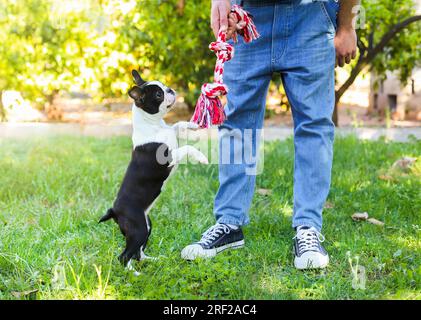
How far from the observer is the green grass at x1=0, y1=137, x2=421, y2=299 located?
83.5 inches

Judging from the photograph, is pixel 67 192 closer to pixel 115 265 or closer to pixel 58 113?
pixel 115 265

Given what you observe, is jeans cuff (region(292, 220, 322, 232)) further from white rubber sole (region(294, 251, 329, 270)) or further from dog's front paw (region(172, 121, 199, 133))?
dog's front paw (region(172, 121, 199, 133))

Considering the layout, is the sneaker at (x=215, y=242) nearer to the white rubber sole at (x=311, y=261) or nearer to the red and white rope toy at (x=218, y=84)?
the white rubber sole at (x=311, y=261)

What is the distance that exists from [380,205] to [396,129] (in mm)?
2525

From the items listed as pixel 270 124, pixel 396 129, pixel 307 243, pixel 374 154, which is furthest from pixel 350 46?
pixel 270 124

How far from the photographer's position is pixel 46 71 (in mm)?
5961

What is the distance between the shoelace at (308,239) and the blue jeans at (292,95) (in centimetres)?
4

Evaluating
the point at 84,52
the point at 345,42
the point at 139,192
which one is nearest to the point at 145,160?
the point at 139,192

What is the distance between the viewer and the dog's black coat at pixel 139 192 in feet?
7.16

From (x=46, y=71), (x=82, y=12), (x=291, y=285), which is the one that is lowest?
(x=291, y=285)

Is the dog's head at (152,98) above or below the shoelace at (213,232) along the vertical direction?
above

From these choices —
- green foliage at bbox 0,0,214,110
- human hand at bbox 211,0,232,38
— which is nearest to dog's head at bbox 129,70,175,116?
human hand at bbox 211,0,232,38

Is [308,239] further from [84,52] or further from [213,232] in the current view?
[84,52]

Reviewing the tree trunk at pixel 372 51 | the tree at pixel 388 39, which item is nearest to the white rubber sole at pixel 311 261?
the tree at pixel 388 39
